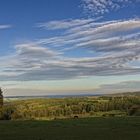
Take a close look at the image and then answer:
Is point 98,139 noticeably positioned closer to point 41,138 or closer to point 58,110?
point 41,138

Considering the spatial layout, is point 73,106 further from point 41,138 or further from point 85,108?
point 41,138

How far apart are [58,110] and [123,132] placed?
12043 centimetres

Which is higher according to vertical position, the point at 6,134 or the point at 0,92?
the point at 0,92

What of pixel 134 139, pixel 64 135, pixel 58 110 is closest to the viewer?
pixel 134 139

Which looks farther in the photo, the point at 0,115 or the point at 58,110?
the point at 58,110

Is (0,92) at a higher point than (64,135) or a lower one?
higher

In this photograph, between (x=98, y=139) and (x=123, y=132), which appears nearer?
(x=98, y=139)

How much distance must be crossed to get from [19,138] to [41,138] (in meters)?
2.00

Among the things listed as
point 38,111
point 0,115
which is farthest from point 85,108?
point 0,115

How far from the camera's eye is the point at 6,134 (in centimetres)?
3856

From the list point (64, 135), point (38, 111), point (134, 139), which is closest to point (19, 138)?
point (64, 135)

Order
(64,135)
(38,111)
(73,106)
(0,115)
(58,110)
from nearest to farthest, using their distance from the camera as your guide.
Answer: (64,135) → (0,115) → (38,111) → (58,110) → (73,106)

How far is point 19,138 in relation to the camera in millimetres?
35250

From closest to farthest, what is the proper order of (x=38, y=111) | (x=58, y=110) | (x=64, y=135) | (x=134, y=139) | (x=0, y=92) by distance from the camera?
(x=134, y=139) → (x=64, y=135) → (x=0, y=92) → (x=38, y=111) → (x=58, y=110)
